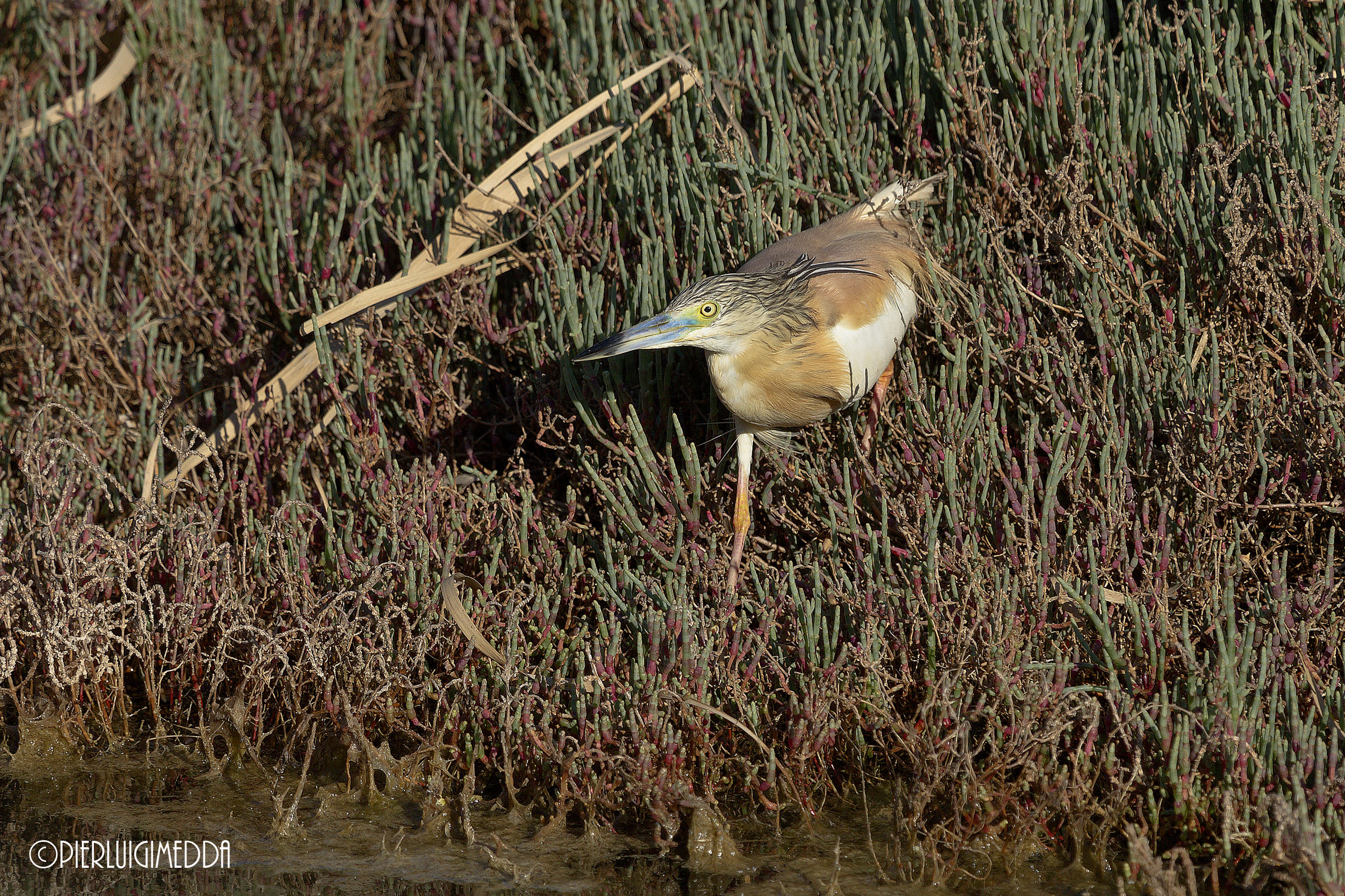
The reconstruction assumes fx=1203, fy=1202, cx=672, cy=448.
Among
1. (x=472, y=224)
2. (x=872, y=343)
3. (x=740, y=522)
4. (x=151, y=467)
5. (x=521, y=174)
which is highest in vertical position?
(x=521, y=174)

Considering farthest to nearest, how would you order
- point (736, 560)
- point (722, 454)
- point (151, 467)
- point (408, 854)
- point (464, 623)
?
point (151, 467)
point (722, 454)
point (736, 560)
point (464, 623)
point (408, 854)

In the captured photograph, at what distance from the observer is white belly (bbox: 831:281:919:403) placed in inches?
126

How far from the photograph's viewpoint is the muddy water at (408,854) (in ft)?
8.64

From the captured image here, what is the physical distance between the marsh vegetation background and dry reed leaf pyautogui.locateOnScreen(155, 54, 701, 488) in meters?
0.07

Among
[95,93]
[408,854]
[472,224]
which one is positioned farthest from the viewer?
[95,93]

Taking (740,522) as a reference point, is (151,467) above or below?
above

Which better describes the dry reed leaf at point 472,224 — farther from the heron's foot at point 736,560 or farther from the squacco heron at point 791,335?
the heron's foot at point 736,560

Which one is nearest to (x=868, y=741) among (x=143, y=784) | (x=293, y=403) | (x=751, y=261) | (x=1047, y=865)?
(x=1047, y=865)

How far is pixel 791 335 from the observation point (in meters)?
3.19

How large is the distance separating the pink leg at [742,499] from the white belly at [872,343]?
1.06 feet

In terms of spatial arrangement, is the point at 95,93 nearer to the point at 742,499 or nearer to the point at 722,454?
the point at 722,454

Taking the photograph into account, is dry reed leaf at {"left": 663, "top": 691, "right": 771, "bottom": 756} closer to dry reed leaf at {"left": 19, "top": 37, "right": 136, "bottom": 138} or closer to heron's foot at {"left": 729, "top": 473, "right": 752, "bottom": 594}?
heron's foot at {"left": 729, "top": 473, "right": 752, "bottom": 594}

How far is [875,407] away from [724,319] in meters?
0.56

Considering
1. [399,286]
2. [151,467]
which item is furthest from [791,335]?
[151,467]
